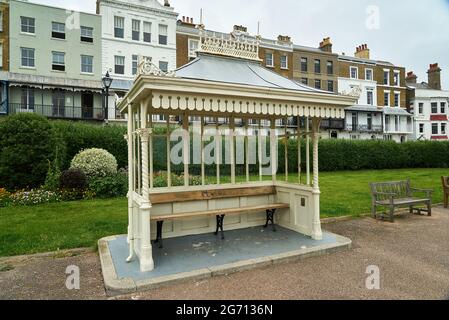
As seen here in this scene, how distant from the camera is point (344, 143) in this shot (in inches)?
1001

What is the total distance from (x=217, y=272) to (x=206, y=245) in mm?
1380

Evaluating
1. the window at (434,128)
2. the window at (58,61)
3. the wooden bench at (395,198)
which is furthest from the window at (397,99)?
the window at (58,61)

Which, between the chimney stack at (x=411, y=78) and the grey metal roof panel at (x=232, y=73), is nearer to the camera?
the grey metal roof panel at (x=232, y=73)

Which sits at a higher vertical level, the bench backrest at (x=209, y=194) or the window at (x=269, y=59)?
the window at (x=269, y=59)

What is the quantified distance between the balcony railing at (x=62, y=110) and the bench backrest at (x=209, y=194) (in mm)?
26201

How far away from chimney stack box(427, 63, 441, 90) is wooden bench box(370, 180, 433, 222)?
50121 mm

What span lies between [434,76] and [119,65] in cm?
5003

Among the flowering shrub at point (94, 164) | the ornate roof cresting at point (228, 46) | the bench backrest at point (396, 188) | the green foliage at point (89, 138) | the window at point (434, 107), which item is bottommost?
the bench backrest at point (396, 188)

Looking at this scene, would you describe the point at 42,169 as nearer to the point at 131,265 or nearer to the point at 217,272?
the point at 131,265

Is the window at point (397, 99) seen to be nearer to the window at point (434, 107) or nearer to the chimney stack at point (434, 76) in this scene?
the window at point (434, 107)

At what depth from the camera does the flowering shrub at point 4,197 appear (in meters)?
11.1

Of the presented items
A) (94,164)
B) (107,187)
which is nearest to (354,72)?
(94,164)

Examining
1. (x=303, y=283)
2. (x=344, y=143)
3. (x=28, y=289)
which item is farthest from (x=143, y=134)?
(x=344, y=143)

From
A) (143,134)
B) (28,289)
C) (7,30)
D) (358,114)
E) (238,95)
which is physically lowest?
(28,289)
